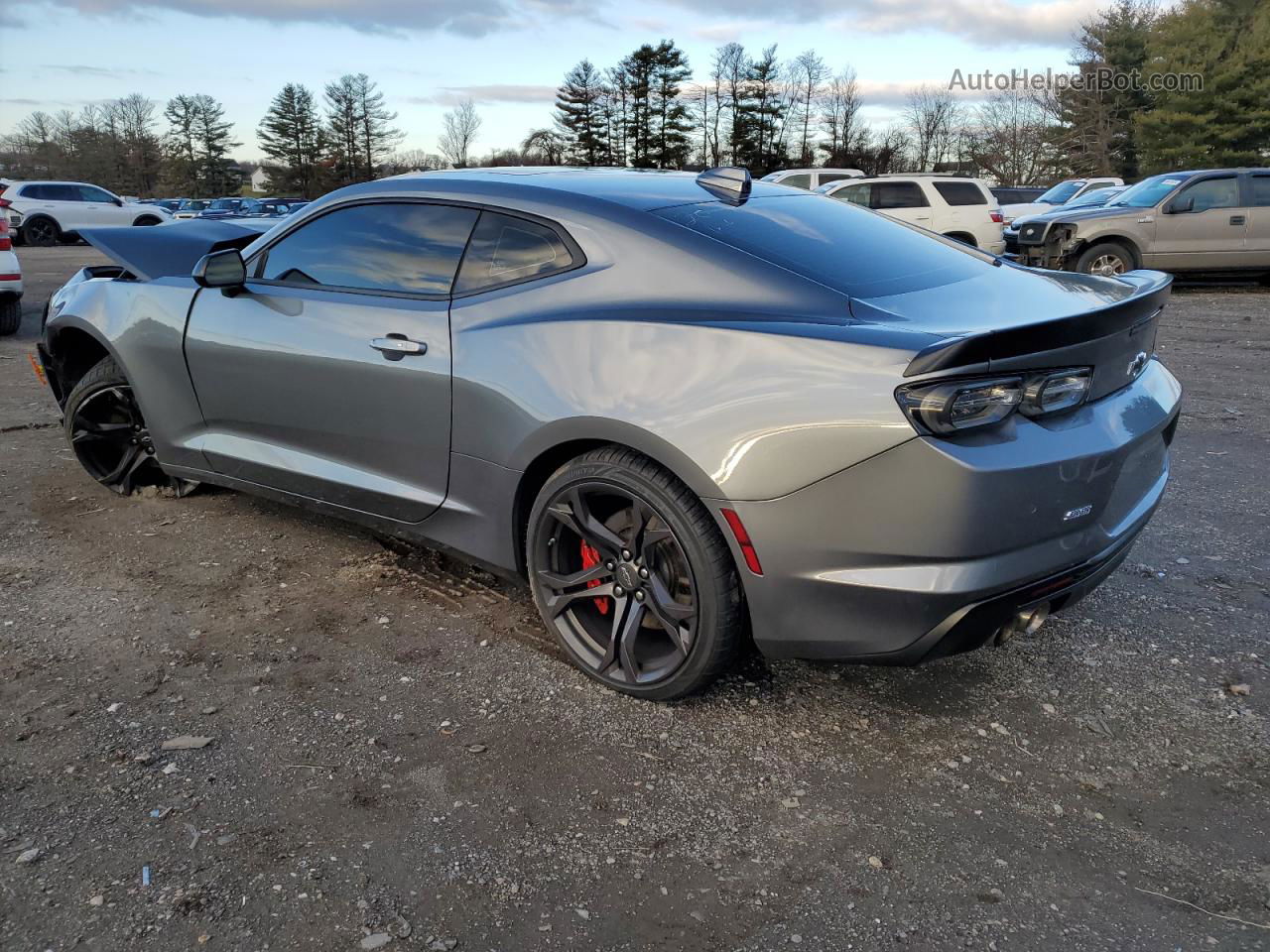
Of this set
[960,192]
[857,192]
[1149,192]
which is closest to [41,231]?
[857,192]

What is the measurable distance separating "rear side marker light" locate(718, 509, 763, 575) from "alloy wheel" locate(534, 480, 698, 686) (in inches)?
7.6

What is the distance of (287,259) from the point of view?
3809 millimetres

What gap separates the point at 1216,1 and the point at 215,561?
180 feet

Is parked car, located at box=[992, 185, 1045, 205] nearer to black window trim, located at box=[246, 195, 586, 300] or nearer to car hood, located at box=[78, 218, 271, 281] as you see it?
car hood, located at box=[78, 218, 271, 281]

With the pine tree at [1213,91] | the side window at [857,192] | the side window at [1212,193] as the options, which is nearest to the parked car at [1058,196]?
the side window at [857,192]

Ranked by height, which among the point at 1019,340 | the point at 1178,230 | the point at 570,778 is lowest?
the point at 570,778

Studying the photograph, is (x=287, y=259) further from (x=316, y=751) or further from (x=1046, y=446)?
(x=1046, y=446)

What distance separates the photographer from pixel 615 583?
116 inches

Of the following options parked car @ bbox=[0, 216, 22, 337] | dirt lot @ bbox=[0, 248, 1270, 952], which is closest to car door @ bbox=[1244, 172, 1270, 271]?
dirt lot @ bbox=[0, 248, 1270, 952]

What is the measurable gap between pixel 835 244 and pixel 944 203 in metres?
15.2

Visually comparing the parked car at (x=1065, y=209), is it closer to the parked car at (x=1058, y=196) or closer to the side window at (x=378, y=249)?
the parked car at (x=1058, y=196)

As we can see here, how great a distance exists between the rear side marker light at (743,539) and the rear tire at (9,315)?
31.0 feet

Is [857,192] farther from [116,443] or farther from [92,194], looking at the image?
[92,194]

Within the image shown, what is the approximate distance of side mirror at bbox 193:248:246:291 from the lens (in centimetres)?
378
